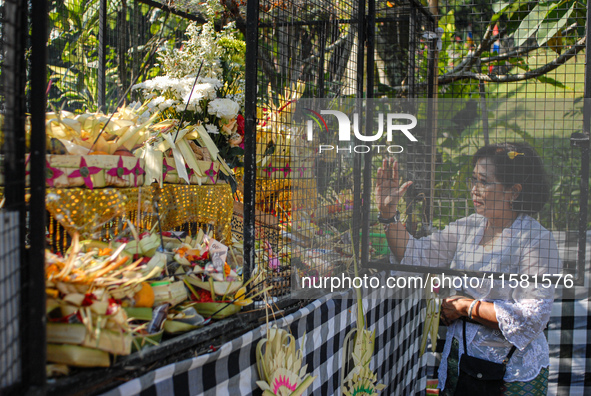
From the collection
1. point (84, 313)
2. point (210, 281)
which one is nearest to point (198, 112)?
point (210, 281)

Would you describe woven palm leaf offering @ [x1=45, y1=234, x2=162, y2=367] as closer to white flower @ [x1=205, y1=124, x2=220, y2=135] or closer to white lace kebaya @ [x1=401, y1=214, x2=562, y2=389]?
white flower @ [x1=205, y1=124, x2=220, y2=135]

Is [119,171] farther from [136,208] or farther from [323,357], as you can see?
[323,357]

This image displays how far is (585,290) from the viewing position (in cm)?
318

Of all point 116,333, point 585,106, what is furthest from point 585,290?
point 116,333

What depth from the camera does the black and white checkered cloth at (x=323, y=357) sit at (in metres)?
1.09

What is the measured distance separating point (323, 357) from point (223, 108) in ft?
2.99

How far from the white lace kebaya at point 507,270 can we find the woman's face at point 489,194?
0.06 meters

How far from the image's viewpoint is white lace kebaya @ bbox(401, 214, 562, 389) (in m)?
2.12

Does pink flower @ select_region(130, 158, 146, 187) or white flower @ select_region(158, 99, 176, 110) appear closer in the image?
pink flower @ select_region(130, 158, 146, 187)

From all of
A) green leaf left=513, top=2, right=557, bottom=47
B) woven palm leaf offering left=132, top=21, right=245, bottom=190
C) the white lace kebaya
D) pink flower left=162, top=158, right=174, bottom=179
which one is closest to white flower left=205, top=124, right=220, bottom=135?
woven palm leaf offering left=132, top=21, right=245, bottom=190

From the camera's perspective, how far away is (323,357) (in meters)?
1.74

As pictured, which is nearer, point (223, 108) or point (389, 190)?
point (223, 108)

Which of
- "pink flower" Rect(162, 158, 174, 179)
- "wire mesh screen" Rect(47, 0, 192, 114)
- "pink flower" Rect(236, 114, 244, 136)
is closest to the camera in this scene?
"pink flower" Rect(162, 158, 174, 179)

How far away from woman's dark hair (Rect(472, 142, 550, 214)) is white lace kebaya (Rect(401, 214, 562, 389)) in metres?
0.08
